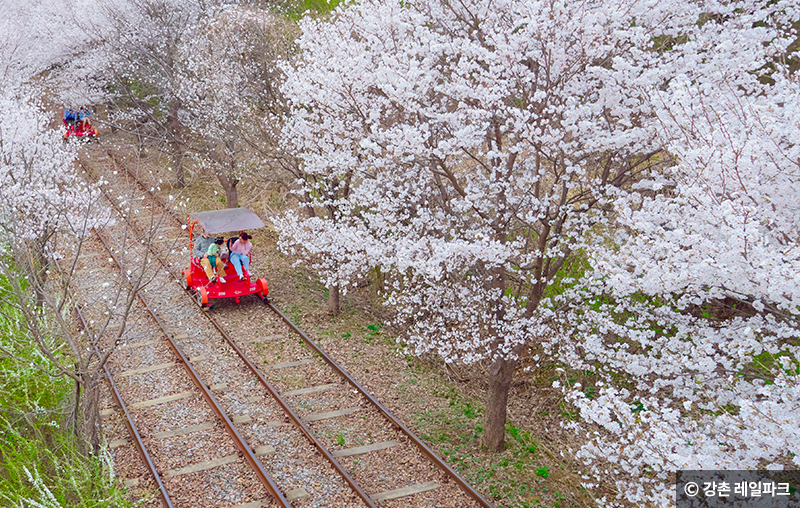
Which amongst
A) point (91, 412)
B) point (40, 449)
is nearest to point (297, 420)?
point (91, 412)

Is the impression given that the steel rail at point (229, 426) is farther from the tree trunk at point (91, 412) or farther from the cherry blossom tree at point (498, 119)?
the cherry blossom tree at point (498, 119)

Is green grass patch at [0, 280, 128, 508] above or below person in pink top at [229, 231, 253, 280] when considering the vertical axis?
below

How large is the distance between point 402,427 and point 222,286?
6.64 m

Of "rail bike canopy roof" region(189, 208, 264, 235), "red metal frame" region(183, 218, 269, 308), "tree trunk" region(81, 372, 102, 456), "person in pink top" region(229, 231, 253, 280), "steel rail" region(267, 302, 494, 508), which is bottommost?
"steel rail" region(267, 302, 494, 508)

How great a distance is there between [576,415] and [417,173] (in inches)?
217

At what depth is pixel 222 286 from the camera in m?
15.2

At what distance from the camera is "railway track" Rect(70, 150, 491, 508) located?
930cm

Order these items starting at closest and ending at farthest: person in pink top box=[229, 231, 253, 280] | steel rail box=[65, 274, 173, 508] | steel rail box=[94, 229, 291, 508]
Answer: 1. steel rail box=[65, 274, 173, 508]
2. steel rail box=[94, 229, 291, 508]
3. person in pink top box=[229, 231, 253, 280]

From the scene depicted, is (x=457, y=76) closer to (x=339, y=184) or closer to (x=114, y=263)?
(x=339, y=184)

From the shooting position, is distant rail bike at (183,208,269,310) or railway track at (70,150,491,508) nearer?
railway track at (70,150,491,508)

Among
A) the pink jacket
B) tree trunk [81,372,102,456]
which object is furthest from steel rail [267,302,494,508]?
tree trunk [81,372,102,456]

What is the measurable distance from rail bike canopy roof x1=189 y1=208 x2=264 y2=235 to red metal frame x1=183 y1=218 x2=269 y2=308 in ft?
1.08

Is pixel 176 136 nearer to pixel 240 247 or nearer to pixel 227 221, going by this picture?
pixel 227 221

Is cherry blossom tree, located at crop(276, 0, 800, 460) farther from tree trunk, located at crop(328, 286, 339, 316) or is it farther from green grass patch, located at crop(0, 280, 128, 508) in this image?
green grass patch, located at crop(0, 280, 128, 508)
